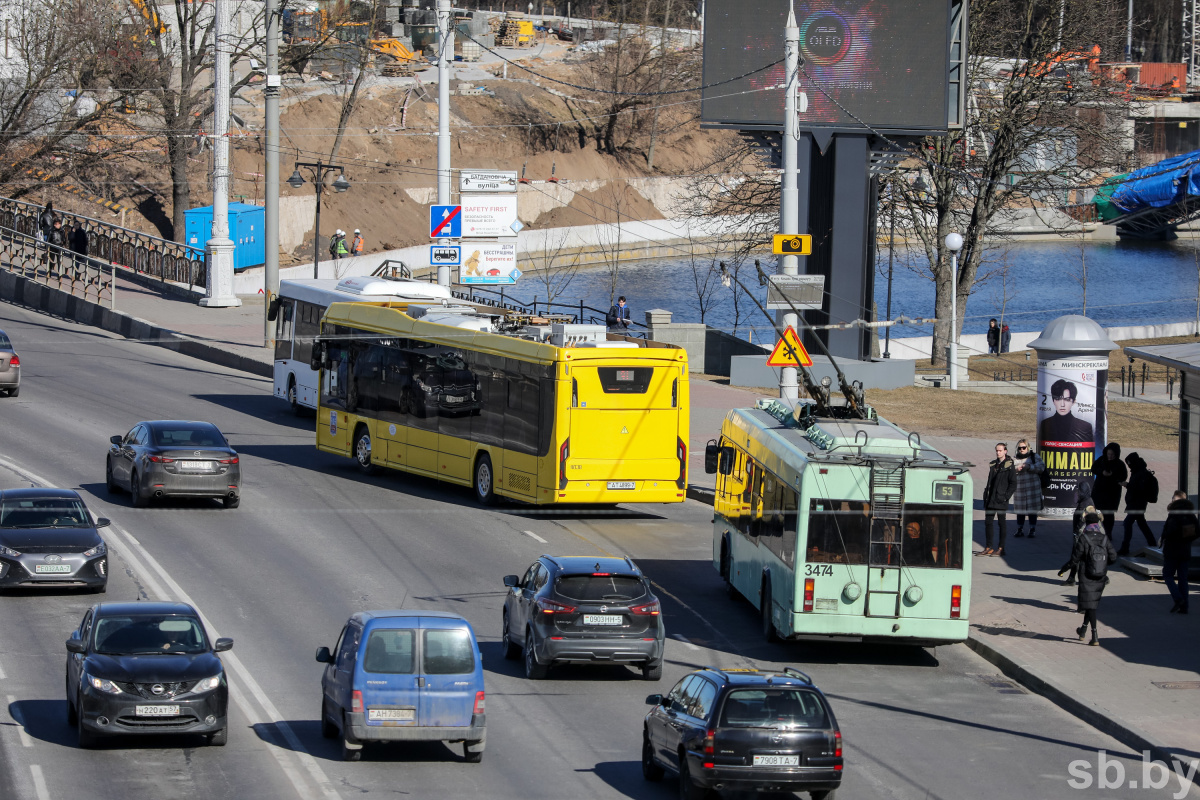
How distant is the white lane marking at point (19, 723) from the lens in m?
14.9

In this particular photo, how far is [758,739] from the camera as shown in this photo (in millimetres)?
12984

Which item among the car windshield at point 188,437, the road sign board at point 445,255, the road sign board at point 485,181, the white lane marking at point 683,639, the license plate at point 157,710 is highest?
the road sign board at point 485,181

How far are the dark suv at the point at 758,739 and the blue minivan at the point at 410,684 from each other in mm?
2094

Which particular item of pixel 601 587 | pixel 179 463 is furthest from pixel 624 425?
pixel 601 587

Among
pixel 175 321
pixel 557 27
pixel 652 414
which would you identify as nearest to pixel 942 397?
pixel 652 414

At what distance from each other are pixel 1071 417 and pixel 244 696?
15343 mm

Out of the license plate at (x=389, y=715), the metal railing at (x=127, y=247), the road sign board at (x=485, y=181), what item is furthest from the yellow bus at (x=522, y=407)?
the metal railing at (x=127, y=247)

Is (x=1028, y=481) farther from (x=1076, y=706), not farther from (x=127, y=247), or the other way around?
(x=127, y=247)

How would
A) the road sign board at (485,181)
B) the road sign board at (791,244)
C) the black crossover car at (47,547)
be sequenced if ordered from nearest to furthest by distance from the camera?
the black crossover car at (47,547)
the road sign board at (791,244)
the road sign board at (485,181)

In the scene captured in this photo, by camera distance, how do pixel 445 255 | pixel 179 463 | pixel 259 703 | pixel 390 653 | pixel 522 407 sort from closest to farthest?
pixel 390 653 → pixel 259 703 → pixel 179 463 → pixel 522 407 → pixel 445 255

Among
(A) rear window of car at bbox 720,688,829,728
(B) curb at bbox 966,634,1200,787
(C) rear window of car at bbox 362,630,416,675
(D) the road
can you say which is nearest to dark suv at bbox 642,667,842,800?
(A) rear window of car at bbox 720,688,829,728

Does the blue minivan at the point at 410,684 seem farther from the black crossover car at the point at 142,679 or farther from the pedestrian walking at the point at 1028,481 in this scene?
the pedestrian walking at the point at 1028,481

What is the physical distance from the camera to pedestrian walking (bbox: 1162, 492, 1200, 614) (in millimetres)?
20609

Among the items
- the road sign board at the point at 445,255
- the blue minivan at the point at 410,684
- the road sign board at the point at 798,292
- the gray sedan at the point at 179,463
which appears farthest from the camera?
the road sign board at the point at 445,255
